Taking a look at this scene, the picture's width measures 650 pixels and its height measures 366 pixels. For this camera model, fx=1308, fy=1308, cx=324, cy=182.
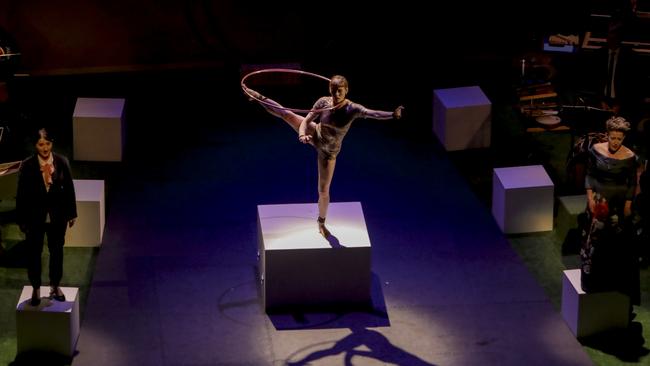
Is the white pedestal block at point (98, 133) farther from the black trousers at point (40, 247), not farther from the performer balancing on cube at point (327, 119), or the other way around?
the black trousers at point (40, 247)

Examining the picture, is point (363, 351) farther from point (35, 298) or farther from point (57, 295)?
point (35, 298)

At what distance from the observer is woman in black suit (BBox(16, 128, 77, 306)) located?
905 cm

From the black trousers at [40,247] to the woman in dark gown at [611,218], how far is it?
3.77m

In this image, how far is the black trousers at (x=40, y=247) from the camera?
30.2 ft

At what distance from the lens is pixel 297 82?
14.5 m

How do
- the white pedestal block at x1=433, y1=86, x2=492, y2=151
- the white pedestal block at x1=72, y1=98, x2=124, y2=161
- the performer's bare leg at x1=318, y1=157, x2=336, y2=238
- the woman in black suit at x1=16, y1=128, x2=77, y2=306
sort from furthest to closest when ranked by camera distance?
1. the white pedestal block at x1=433, y1=86, x2=492, y2=151
2. the white pedestal block at x1=72, y1=98, x2=124, y2=161
3. the performer's bare leg at x1=318, y1=157, x2=336, y2=238
4. the woman in black suit at x1=16, y1=128, x2=77, y2=306

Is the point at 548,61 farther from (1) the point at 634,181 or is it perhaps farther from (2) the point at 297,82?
(1) the point at 634,181

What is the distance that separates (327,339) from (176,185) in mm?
3053

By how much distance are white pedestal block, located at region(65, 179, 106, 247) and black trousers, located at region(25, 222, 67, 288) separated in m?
1.58

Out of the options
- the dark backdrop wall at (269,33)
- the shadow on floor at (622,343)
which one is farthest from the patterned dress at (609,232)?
the dark backdrop wall at (269,33)

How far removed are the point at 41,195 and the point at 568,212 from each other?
14.9ft

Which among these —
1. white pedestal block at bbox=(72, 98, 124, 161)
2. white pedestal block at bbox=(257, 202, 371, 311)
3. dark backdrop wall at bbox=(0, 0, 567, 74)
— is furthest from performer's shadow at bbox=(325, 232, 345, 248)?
dark backdrop wall at bbox=(0, 0, 567, 74)

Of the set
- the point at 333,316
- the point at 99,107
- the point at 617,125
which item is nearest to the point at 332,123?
the point at 333,316

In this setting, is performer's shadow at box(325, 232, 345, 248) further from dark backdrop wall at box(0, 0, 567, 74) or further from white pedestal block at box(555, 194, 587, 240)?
dark backdrop wall at box(0, 0, 567, 74)
